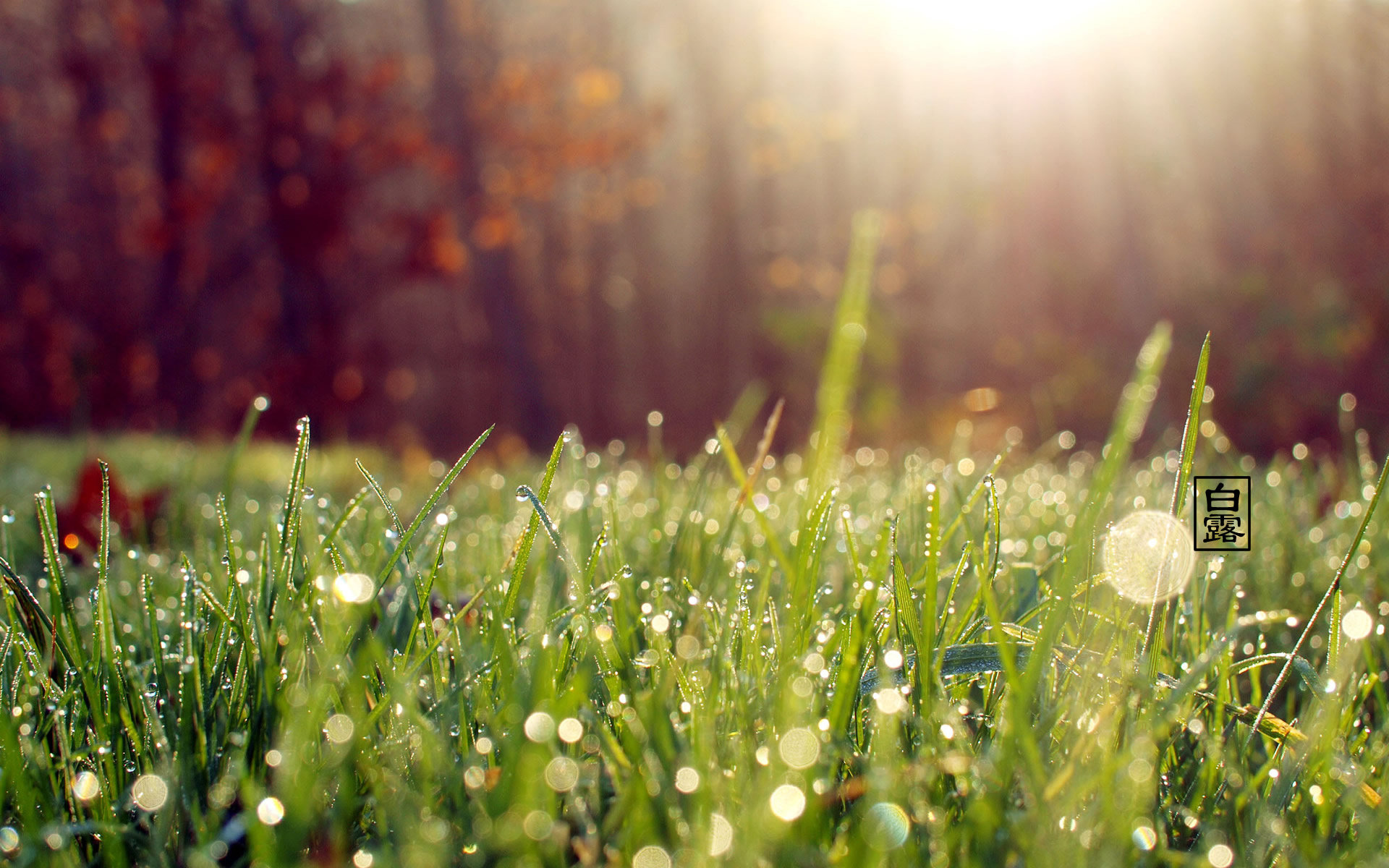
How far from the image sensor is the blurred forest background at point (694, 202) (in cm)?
921

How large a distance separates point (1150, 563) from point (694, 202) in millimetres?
15408

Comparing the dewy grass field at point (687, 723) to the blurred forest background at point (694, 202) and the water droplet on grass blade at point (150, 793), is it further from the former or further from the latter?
the blurred forest background at point (694, 202)

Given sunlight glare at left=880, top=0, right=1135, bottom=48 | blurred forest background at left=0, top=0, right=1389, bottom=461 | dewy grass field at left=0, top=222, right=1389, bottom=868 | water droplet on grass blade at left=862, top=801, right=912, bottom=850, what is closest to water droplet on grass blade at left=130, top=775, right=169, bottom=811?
dewy grass field at left=0, top=222, right=1389, bottom=868

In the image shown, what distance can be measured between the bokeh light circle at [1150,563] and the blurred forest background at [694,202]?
675cm

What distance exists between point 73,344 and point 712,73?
30.0ft

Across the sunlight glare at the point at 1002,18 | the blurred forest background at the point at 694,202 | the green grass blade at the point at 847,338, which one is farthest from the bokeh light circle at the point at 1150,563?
the sunlight glare at the point at 1002,18

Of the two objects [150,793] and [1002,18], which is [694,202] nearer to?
[1002,18]

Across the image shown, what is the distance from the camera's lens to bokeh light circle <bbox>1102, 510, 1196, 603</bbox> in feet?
2.44

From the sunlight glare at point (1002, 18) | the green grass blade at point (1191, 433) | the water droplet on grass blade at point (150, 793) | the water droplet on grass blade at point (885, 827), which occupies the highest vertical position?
the sunlight glare at point (1002, 18)

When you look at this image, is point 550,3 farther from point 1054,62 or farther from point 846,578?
point 846,578

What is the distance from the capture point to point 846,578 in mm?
1083

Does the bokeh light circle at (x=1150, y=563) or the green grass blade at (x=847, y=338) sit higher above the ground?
the green grass blade at (x=847, y=338)

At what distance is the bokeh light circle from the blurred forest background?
6747 mm

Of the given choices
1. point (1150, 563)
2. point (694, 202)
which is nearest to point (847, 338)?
point (1150, 563)
